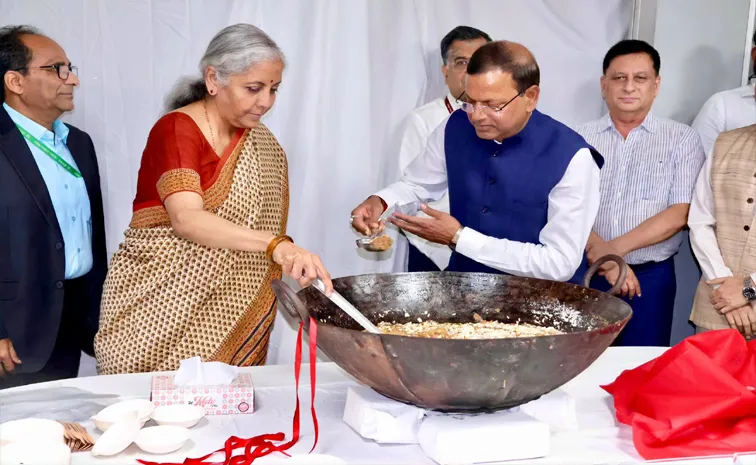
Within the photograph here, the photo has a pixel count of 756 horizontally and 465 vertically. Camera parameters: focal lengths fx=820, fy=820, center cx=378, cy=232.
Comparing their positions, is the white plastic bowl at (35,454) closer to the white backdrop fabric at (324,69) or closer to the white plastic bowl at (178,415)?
the white plastic bowl at (178,415)

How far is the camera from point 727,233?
10.3 feet

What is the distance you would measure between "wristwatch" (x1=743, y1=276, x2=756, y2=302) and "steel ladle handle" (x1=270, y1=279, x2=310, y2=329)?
2.00 m

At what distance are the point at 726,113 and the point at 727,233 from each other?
2.62 feet

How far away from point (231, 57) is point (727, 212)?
6.43 feet

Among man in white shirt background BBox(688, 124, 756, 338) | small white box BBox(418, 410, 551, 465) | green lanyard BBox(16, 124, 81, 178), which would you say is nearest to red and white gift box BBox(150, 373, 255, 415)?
small white box BBox(418, 410, 551, 465)

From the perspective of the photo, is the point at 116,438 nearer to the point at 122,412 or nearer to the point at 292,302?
the point at 122,412

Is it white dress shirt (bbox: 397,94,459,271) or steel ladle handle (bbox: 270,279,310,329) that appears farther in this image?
white dress shirt (bbox: 397,94,459,271)

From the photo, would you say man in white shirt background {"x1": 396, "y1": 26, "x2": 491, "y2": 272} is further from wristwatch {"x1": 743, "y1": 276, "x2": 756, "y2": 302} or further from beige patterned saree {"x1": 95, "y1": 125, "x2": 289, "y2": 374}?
wristwatch {"x1": 743, "y1": 276, "x2": 756, "y2": 302}

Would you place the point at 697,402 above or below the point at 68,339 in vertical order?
above

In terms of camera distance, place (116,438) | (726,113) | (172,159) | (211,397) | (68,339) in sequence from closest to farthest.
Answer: (116,438)
(211,397)
(172,159)
(68,339)
(726,113)

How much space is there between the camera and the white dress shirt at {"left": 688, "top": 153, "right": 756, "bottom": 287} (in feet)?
10.3

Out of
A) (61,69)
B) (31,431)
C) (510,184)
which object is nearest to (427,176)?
(510,184)

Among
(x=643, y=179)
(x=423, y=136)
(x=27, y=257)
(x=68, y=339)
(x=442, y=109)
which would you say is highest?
(x=442, y=109)

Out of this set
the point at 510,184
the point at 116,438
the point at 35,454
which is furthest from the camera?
the point at 510,184
